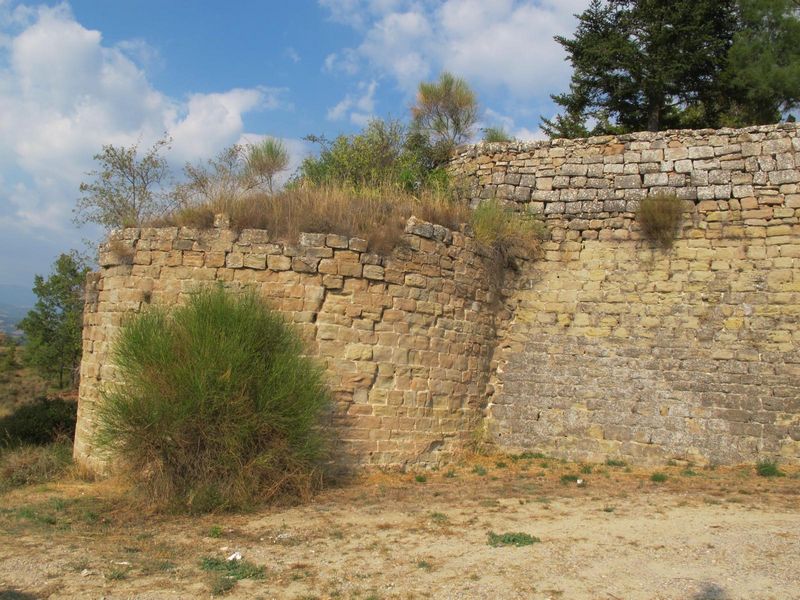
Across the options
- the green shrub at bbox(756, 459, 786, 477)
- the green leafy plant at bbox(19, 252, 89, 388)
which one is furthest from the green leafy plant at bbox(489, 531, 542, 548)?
the green leafy plant at bbox(19, 252, 89, 388)

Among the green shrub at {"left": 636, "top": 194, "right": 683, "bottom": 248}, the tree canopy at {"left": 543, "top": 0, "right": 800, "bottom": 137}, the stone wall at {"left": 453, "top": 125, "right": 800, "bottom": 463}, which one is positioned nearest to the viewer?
the stone wall at {"left": 453, "top": 125, "right": 800, "bottom": 463}

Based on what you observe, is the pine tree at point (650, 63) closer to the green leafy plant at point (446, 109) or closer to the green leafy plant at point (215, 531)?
the green leafy plant at point (446, 109)

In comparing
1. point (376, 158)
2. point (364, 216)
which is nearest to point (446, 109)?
point (376, 158)

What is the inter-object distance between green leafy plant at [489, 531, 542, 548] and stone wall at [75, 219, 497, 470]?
269cm

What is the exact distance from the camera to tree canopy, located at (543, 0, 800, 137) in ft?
47.8

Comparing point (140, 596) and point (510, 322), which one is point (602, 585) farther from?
point (510, 322)

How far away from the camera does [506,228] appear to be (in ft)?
31.3

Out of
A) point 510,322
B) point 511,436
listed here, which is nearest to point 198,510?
point 511,436

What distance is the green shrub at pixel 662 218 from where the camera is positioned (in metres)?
9.14

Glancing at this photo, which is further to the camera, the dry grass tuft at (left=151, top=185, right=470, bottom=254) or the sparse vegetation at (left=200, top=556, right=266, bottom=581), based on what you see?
the dry grass tuft at (left=151, top=185, right=470, bottom=254)

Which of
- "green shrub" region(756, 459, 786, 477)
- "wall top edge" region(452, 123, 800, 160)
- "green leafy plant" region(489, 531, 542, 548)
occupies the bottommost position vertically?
"green leafy plant" region(489, 531, 542, 548)

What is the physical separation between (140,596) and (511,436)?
5.74m

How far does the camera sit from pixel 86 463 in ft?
27.5

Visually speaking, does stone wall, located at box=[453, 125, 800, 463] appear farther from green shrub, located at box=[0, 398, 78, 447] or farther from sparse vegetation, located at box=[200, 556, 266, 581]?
green shrub, located at box=[0, 398, 78, 447]
